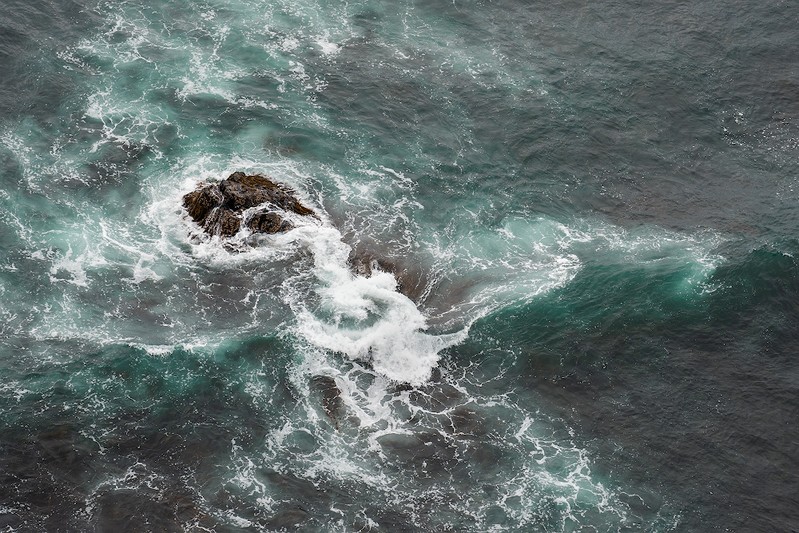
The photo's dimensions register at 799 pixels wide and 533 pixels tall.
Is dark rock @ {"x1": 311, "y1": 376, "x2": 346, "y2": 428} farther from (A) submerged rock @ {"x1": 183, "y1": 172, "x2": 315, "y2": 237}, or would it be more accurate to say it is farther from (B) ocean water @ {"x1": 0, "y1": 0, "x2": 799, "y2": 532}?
(A) submerged rock @ {"x1": 183, "y1": 172, "x2": 315, "y2": 237}

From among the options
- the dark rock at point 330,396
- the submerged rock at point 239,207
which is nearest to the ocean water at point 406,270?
the dark rock at point 330,396

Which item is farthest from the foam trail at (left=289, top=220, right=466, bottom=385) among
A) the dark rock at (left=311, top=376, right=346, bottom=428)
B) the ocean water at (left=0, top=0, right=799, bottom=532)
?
the dark rock at (left=311, top=376, right=346, bottom=428)

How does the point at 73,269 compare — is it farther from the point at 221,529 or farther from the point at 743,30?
the point at 743,30

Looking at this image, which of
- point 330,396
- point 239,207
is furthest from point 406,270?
point 239,207

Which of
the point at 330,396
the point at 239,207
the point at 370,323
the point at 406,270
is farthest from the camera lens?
the point at 239,207

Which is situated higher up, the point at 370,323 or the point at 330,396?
the point at 370,323

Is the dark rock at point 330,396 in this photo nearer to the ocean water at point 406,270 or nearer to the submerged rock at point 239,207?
the ocean water at point 406,270

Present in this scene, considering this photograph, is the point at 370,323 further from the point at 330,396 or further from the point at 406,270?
the point at 330,396
